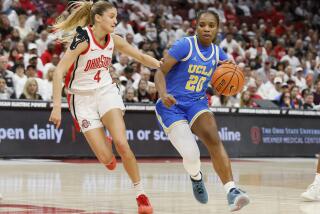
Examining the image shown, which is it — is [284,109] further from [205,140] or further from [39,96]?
[205,140]

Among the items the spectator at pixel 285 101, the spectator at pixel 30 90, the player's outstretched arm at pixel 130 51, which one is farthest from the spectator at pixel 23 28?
the player's outstretched arm at pixel 130 51

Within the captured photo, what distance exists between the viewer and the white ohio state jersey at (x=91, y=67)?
29.6ft

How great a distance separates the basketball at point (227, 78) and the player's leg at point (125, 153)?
1221mm

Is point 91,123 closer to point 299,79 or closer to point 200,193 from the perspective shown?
point 200,193

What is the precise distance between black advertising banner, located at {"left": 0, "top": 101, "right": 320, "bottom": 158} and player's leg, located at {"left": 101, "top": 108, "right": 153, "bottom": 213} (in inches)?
369

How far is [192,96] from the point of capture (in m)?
9.27

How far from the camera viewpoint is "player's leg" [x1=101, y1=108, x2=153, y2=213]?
849 centimetres

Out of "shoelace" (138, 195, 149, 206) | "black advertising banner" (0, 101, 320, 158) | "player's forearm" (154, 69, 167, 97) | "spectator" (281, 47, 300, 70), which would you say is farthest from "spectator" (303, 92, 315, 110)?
"shoelace" (138, 195, 149, 206)

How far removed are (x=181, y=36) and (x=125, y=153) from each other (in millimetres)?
17552

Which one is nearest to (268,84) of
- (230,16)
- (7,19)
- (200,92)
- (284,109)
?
(284,109)

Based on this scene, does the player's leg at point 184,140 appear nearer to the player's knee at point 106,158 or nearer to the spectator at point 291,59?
the player's knee at point 106,158

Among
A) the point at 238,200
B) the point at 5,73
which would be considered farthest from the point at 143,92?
the point at 238,200

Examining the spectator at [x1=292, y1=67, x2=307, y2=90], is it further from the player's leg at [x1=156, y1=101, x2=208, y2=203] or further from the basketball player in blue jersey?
the player's leg at [x1=156, y1=101, x2=208, y2=203]

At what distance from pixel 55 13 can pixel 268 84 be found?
22.3 feet
